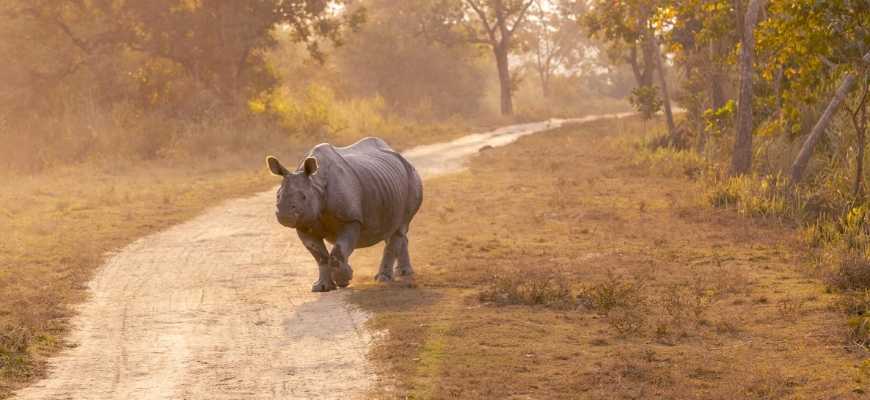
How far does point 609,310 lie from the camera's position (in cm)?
912

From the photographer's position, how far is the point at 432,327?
332 inches

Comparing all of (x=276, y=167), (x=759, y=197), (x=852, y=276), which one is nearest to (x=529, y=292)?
(x=276, y=167)

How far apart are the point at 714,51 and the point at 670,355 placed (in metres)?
13.2

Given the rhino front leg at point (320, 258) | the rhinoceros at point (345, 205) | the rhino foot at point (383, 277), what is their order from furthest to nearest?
the rhino foot at point (383, 277)
the rhino front leg at point (320, 258)
the rhinoceros at point (345, 205)

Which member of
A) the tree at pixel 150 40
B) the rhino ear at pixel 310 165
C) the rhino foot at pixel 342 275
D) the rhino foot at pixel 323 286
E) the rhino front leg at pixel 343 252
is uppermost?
the tree at pixel 150 40

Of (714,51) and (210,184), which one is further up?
(714,51)

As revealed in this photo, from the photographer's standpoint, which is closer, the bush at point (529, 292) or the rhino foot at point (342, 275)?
the bush at point (529, 292)

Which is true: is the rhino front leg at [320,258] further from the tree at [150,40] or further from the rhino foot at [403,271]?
the tree at [150,40]

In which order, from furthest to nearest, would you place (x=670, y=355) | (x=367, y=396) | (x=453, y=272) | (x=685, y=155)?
(x=685, y=155) → (x=453, y=272) → (x=670, y=355) → (x=367, y=396)

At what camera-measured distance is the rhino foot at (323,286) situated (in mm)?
10070

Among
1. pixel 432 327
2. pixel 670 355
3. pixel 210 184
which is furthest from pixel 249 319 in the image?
pixel 210 184

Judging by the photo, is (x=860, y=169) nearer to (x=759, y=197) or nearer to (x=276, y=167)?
(x=759, y=197)

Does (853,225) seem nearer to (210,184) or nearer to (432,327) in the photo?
(432,327)

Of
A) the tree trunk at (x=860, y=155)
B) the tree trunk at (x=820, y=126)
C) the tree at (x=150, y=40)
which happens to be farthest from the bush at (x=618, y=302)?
the tree at (x=150, y=40)
